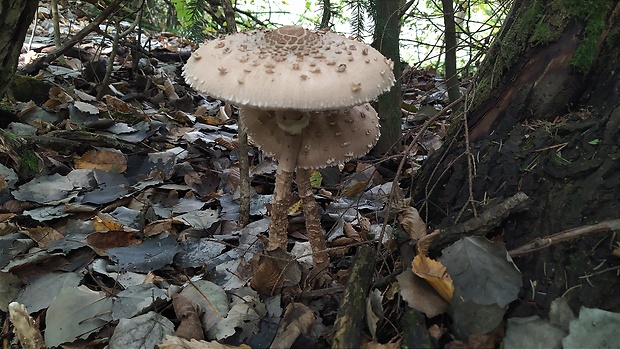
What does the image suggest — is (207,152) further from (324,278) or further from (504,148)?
(504,148)

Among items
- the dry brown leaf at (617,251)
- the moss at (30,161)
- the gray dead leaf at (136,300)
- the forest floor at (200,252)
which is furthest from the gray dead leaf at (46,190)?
the dry brown leaf at (617,251)

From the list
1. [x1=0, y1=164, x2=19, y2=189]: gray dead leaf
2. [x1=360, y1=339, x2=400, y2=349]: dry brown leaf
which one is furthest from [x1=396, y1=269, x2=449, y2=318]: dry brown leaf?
[x1=0, y1=164, x2=19, y2=189]: gray dead leaf

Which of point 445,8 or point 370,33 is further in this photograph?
point 445,8

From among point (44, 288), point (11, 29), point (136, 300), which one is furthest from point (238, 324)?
point (11, 29)

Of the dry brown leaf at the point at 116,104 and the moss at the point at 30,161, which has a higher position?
the dry brown leaf at the point at 116,104

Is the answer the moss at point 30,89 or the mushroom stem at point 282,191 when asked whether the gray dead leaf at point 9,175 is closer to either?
the moss at point 30,89

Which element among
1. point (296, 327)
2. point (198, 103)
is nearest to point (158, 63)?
point (198, 103)
